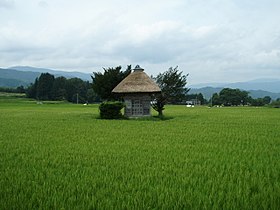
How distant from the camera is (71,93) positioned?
9438cm

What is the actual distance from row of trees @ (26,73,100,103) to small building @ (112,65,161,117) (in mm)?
63632

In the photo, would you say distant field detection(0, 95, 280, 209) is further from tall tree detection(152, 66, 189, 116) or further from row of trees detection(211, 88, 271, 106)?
row of trees detection(211, 88, 271, 106)

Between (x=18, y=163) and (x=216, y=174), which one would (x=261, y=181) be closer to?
(x=216, y=174)

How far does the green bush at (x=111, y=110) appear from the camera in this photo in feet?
87.1

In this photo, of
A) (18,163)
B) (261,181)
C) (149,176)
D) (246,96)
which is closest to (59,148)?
(18,163)

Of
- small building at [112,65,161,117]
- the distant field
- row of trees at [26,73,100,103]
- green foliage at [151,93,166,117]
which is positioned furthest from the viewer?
row of trees at [26,73,100,103]

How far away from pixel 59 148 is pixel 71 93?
85459mm

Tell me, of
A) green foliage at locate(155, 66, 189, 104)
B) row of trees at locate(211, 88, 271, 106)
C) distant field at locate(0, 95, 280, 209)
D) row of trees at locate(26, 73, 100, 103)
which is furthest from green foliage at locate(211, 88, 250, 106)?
distant field at locate(0, 95, 280, 209)

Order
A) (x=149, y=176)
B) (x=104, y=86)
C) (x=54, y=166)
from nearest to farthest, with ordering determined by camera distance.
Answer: (x=149, y=176), (x=54, y=166), (x=104, y=86)

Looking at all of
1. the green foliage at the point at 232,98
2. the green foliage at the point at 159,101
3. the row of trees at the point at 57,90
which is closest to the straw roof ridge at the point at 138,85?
the green foliage at the point at 159,101

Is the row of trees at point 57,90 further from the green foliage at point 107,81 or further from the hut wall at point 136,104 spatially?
the hut wall at point 136,104

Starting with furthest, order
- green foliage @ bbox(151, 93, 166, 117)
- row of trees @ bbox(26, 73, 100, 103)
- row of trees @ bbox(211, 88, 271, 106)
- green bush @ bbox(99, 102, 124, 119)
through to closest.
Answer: row of trees @ bbox(211, 88, 271, 106) < row of trees @ bbox(26, 73, 100, 103) < green foliage @ bbox(151, 93, 166, 117) < green bush @ bbox(99, 102, 124, 119)

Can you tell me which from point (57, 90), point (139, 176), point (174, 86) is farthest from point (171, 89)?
point (57, 90)

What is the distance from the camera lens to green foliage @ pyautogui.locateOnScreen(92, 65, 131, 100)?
2992 cm
